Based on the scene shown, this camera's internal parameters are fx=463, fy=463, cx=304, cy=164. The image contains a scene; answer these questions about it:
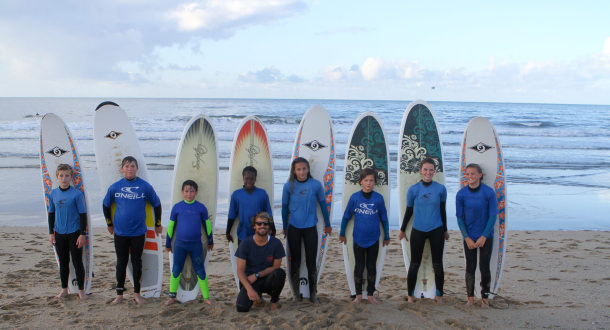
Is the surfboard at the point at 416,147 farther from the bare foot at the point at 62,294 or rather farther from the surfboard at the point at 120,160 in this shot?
the bare foot at the point at 62,294

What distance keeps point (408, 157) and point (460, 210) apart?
890 millimetres

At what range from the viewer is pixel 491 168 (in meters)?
4.37

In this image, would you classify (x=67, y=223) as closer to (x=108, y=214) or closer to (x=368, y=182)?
(x=108, y=214)

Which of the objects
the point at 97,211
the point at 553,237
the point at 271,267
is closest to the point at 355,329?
the point at 271,267

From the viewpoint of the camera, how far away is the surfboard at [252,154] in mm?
4488

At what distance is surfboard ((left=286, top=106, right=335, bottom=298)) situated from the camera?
4512 millimetres

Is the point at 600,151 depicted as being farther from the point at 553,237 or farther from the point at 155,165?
the point at 155,165

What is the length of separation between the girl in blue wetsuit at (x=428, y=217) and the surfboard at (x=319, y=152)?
0.84 m

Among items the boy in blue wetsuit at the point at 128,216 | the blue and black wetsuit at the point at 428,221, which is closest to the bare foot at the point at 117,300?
the boy in blue wetsuit at the point at 128,216

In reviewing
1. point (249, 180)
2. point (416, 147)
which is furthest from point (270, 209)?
point (416, 147)

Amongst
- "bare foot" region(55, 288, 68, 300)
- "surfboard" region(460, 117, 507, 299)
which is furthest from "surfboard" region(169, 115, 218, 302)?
"surfboard" region(460, 117, 507, 299)

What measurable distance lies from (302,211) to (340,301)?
2.87 ft

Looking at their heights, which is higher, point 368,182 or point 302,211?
point 368,182

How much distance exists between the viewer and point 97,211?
25.7 feet
